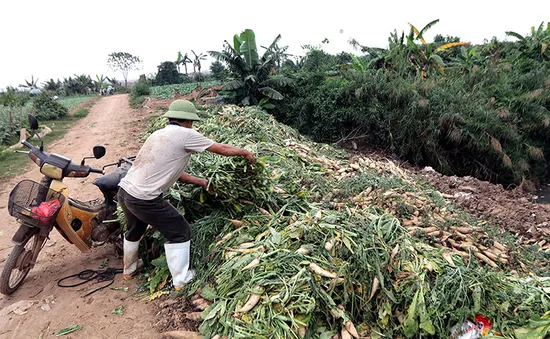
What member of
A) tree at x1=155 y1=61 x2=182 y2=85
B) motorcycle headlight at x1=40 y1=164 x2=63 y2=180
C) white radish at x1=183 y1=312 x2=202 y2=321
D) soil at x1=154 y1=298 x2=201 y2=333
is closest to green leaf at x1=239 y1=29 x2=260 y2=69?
motorcycle headlight at x1=40 y1=164 x2=63 y2=180

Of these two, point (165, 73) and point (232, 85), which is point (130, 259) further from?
point (165, 73)

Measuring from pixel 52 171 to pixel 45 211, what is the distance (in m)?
0.40

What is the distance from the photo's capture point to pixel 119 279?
3258 millimetres

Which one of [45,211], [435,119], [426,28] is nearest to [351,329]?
Result: [45,211]

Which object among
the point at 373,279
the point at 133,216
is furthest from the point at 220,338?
the point at 133,216

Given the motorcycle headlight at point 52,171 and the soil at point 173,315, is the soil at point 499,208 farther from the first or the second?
the motorcycle headlight at point 52,171

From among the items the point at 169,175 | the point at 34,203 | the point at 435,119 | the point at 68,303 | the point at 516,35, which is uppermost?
the point at 516,35

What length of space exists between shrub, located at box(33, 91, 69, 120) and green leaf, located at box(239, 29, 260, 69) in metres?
8.93

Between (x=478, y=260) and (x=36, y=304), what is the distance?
385 cm

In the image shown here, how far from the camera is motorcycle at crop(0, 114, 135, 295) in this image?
300 centimetres

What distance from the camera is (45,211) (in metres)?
3.01

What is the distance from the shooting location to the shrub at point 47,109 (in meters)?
13.4

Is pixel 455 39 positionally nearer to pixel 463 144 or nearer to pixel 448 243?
pixel 463 144

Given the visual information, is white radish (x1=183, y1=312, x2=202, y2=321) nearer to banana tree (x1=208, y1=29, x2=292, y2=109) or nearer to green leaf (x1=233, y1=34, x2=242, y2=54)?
banana tree (x1=208, y1=29, x2=292, y2=109)
